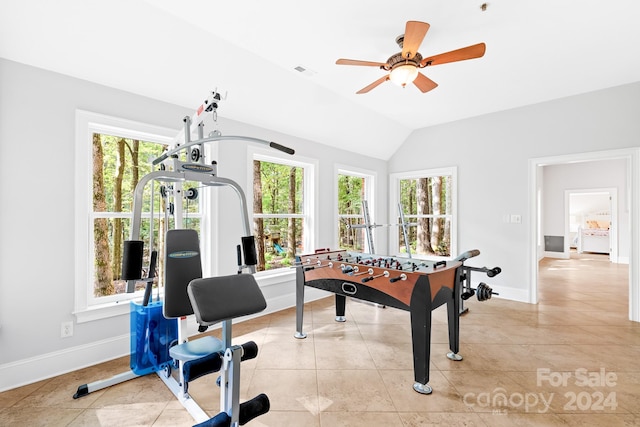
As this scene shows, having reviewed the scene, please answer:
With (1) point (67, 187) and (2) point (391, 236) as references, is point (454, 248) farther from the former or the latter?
(1) point (67, 187)

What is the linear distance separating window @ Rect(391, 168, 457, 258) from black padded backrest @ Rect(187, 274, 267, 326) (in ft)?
14.8

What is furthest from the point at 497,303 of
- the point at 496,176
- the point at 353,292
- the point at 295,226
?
the point at 295,226

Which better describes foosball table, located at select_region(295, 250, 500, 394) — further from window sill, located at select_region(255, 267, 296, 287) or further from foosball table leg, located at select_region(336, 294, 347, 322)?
window sill, located at select_region(255, 267, 296, 287)

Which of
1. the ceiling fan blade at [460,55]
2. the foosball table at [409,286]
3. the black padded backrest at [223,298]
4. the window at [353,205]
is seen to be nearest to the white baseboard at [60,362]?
the foosball table at [409,286]

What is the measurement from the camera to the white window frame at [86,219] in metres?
2.46

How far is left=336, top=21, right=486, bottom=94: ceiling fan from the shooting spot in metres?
2.06

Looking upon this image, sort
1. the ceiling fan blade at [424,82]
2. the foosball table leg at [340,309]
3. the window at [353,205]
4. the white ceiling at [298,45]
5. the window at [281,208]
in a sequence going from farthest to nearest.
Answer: the window at [353,205]
the window at [281,208]
the foosball table leg at [340,309]
the ceiling fan blade at [424,82]
the white ceiling at [298,45]

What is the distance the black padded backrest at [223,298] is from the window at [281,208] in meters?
3.04

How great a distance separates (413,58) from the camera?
2385mm

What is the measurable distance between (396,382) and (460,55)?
2556mm

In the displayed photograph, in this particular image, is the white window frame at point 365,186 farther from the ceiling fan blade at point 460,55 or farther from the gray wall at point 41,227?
the gray wall at point 41,227

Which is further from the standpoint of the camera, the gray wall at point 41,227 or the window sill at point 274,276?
the window sill at point 274,276

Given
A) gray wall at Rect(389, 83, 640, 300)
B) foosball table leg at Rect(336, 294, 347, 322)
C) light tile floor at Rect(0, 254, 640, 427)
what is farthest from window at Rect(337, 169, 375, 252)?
light tile floor at Rect(0, 254, 640, 427)

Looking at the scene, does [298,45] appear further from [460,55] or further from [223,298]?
[223,298]
